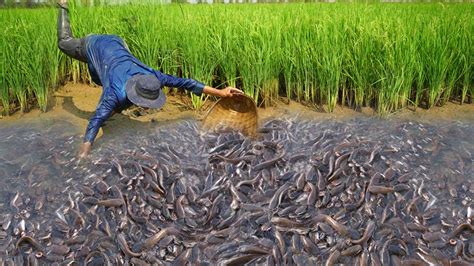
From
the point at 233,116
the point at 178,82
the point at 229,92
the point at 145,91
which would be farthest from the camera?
the point at 233,116

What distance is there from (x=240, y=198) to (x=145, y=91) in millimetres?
808

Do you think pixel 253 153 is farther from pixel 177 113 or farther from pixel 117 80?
pixel 177 113

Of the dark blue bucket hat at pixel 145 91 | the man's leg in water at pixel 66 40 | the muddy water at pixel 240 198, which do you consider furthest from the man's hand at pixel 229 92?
the man's leg in water at pixel 66 40

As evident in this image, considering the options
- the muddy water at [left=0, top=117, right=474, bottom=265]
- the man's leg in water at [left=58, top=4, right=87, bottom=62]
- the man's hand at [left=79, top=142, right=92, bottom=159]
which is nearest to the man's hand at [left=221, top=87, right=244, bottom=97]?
the muddy water at [left=0, top=117, right=474, bottom=265]

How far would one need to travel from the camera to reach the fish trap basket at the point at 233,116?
11.4 ft

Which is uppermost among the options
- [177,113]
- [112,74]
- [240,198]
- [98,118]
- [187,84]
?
[112,74]

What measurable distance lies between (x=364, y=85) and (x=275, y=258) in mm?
2013

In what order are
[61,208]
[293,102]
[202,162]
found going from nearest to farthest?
[61,208] → [202,162] → [293,102]

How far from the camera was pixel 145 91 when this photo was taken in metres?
2.89

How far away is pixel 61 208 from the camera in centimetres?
262

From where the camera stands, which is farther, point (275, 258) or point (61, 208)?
point (61, 208)

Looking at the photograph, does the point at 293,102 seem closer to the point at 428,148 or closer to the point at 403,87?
the point at 403,87

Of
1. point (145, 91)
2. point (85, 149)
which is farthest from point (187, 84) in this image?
point (85, 149)

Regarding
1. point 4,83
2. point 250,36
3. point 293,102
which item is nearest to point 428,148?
point 293,102
